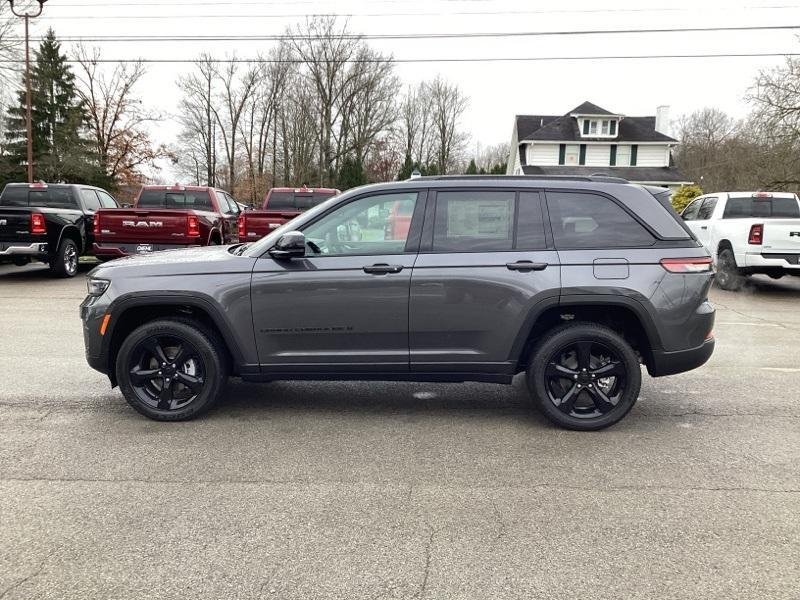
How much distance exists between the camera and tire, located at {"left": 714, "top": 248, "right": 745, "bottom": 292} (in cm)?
1188

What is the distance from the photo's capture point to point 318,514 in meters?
3.24

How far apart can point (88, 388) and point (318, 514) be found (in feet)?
10.8

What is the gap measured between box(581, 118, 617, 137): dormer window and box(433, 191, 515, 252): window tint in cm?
4334

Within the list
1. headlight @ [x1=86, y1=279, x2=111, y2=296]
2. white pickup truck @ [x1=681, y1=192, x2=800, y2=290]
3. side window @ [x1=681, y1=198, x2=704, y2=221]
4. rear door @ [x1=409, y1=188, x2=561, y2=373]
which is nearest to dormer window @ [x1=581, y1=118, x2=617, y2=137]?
side window @ [x1=681, y1=198, x2=704, y2=221]

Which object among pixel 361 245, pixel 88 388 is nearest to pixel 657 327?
pixel 361 245

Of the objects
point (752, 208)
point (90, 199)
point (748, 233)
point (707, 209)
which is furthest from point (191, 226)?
point (752, 208)

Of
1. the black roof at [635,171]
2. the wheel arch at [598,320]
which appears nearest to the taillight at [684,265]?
the wheel arch at [598,320]

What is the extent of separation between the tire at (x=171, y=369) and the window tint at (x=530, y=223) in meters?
2.42

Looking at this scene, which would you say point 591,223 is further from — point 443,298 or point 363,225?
point 363,225

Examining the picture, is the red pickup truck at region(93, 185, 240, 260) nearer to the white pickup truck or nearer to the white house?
the white pickup truck

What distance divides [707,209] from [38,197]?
14944mm

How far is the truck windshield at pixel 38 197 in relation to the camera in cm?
1358

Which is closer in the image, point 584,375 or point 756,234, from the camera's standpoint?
point 584,375

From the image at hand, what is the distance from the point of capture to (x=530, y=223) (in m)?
4.48
